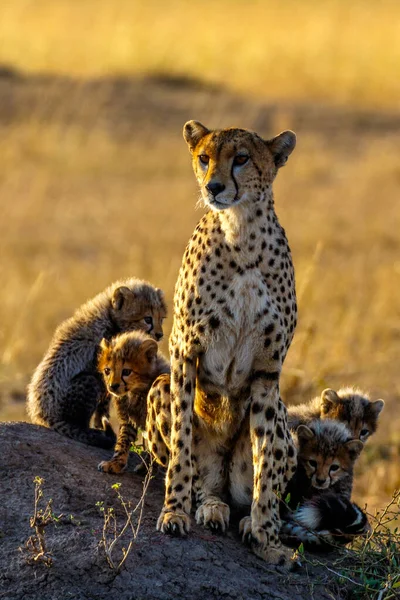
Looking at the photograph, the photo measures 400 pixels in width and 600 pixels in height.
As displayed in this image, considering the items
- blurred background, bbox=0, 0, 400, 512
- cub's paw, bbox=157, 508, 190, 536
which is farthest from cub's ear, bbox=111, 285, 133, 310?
blurred background, bbox=0, 0, 400, 512

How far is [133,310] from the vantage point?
498 centimetres

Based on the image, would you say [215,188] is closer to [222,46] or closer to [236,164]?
[236,164]

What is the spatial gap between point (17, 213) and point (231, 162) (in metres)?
9.23

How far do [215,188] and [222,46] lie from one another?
1709 cm

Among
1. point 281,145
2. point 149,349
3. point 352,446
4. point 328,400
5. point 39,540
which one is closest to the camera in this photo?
point 39,540

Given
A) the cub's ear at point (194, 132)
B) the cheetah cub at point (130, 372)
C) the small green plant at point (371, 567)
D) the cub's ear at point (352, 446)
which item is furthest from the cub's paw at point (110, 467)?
the cub's ear at point (194, 132)

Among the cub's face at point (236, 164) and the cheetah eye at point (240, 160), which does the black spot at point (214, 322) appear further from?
the cheetah eye at point (240, 160)

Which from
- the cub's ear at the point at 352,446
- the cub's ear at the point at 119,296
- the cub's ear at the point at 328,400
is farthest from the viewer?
the cub's ear at the point at 119,296

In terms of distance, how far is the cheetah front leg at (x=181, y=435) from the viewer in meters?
3.84

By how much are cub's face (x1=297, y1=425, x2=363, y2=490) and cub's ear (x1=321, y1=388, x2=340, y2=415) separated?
1.02 feet

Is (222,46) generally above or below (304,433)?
above

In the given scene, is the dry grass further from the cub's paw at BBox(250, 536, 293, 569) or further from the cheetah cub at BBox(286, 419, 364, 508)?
the cub's paw at BBox(250, 536, 293, 569)

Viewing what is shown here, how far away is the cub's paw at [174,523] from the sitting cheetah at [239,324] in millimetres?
16

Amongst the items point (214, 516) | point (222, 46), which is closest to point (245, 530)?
point (214, 516)
